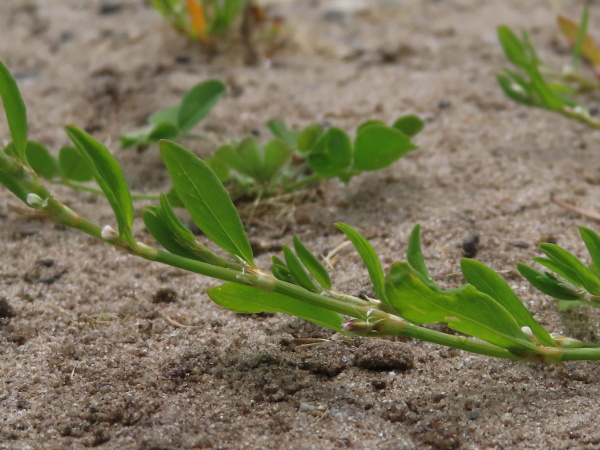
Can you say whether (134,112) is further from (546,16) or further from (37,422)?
(546,16)

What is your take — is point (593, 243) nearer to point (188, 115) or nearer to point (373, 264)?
point (373, 264)

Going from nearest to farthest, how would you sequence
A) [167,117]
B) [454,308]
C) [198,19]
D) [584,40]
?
[454,308] → [167,117] → [584,40] → [198,19]

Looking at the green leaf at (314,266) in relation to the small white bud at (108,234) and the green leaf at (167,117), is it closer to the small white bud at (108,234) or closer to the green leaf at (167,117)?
the small white bud at (108,234)

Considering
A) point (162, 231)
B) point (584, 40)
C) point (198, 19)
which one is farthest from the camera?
point (198, 19)

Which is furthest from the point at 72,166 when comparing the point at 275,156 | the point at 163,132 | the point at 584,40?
the point at 584,40

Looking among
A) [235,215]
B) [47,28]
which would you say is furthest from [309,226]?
[47,28]

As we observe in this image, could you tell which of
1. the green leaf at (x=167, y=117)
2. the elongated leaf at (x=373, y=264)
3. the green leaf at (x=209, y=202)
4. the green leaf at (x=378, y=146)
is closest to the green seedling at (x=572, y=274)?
the elongated leaf at (x=373, y=264)
